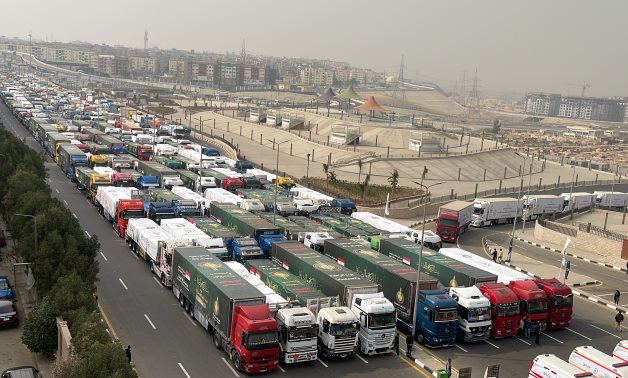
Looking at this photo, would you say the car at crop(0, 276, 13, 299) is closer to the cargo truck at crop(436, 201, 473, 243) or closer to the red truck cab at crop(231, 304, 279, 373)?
the red truck cab at crop(231, 304, 279, 373)

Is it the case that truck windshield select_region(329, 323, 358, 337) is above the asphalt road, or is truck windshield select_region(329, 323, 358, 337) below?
above

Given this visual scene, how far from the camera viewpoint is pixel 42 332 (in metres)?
23.9

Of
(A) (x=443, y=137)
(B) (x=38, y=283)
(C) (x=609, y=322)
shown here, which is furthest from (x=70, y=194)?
(A) (x=443, y=137)

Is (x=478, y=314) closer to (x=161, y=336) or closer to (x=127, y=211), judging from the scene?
(x=161, y=336)

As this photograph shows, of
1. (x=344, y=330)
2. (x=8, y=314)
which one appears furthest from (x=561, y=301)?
(x=8, y=314)

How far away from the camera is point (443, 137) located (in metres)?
116

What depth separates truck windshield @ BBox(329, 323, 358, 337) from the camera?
25.0 m

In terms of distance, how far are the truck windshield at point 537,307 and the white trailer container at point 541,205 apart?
33294 millimetres

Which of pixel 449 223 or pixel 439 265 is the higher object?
pixel 439 265

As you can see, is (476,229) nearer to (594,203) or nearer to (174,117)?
(594,203)

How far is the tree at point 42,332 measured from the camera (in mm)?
23828

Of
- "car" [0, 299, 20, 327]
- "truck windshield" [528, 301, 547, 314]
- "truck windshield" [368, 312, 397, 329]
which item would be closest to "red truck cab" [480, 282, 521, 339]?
"truck windshield" [528, 301, 547, 314]

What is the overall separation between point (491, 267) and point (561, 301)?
476 cm

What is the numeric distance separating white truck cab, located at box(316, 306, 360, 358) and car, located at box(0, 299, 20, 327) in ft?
44.3
